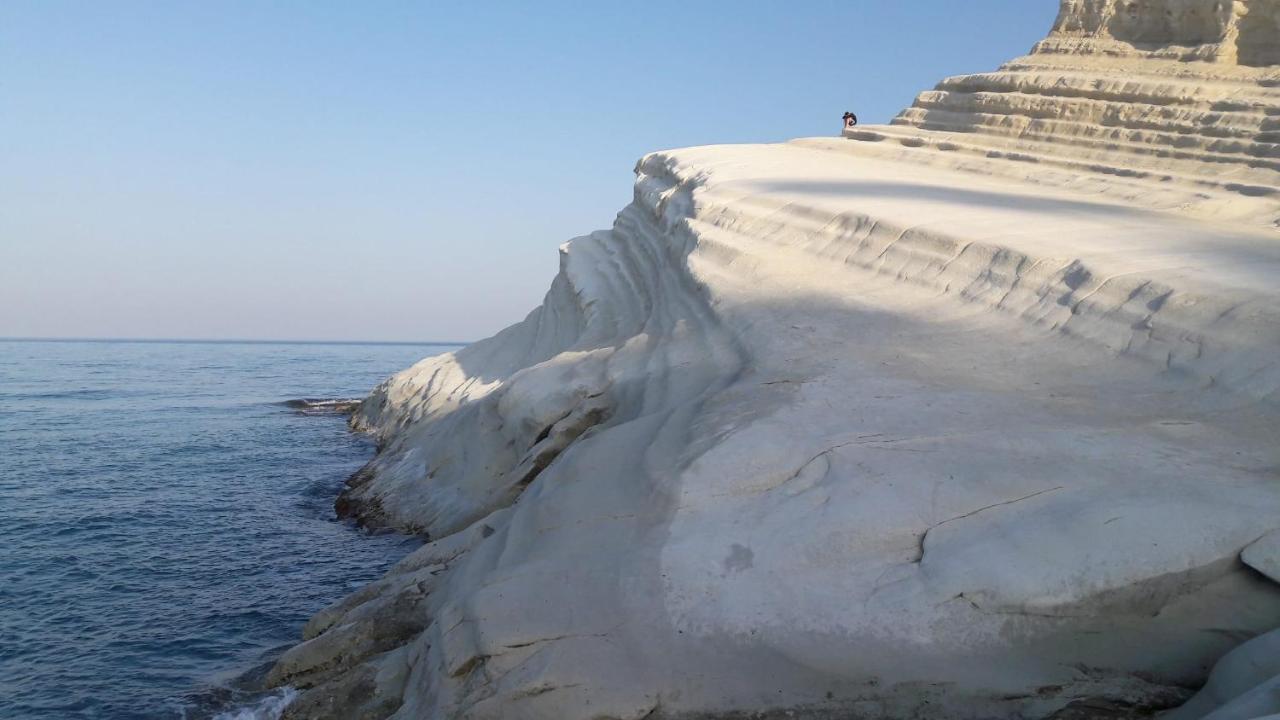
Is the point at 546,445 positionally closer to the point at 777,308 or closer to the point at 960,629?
the point at 777,308

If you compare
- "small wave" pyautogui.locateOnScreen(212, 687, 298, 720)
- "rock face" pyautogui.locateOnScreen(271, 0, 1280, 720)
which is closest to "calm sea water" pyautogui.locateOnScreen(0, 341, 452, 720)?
"small wave" pyautogui.locateOnScreen(212, 687, 298, 720)

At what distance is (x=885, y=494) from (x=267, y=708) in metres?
4.19

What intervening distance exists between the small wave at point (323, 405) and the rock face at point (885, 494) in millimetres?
14600

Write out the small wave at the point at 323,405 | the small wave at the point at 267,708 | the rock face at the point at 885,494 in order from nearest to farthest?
the rock face at the point at 885,494, the small wave at the point at 267,708, the small wave at the point at 323,405

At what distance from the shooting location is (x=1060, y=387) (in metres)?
5.99

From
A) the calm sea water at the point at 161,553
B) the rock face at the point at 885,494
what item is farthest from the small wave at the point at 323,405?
the rock face at the point at 885,494

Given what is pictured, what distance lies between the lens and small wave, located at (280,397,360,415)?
79.6ft

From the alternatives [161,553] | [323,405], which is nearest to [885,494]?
[161,553]

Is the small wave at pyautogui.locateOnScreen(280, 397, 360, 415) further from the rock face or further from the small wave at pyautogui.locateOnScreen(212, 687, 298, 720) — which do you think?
the small wave at pyautogui.locateOnScreen(212, 687, 298, 720)

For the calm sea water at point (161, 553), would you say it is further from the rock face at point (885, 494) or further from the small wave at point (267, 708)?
the rock face at point (885, 494)

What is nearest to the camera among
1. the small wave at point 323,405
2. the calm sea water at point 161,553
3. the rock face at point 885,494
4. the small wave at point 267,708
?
the rock face at point 885,494

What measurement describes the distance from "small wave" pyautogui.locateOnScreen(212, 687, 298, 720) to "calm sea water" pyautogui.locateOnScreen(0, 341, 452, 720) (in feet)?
0.80

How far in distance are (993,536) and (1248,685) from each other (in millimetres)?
1250

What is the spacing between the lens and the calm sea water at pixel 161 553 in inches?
294
